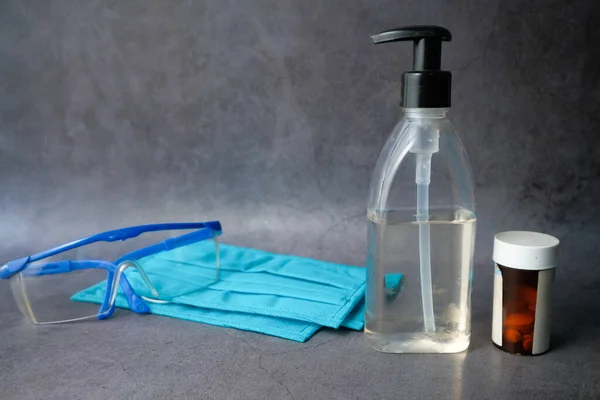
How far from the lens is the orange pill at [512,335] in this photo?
68cm

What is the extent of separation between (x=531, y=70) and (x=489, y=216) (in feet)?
0.78

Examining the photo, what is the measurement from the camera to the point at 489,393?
62cm

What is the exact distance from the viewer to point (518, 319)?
667 mm

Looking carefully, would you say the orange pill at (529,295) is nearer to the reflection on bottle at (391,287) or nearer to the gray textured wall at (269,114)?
the reflection on bottle at (391,287)

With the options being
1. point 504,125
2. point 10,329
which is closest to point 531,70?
point 504,125

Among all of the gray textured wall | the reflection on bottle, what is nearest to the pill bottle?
Result: the reflection on bottle

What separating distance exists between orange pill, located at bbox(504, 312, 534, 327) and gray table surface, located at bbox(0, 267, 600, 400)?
0.04 m

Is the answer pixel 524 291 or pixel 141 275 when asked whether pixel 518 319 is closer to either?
pixel 524 291

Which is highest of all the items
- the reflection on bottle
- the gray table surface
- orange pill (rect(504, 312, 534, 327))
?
the reflection on bottle

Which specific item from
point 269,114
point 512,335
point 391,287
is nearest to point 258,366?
point 391,287

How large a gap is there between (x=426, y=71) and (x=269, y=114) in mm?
510

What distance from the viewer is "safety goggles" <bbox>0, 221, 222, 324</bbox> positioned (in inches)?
31.0

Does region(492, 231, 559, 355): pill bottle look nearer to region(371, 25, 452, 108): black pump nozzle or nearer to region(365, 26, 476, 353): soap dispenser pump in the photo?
region(365, 26, 476, 353): soap dispenser pump

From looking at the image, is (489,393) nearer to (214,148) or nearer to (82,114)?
(214,148)
